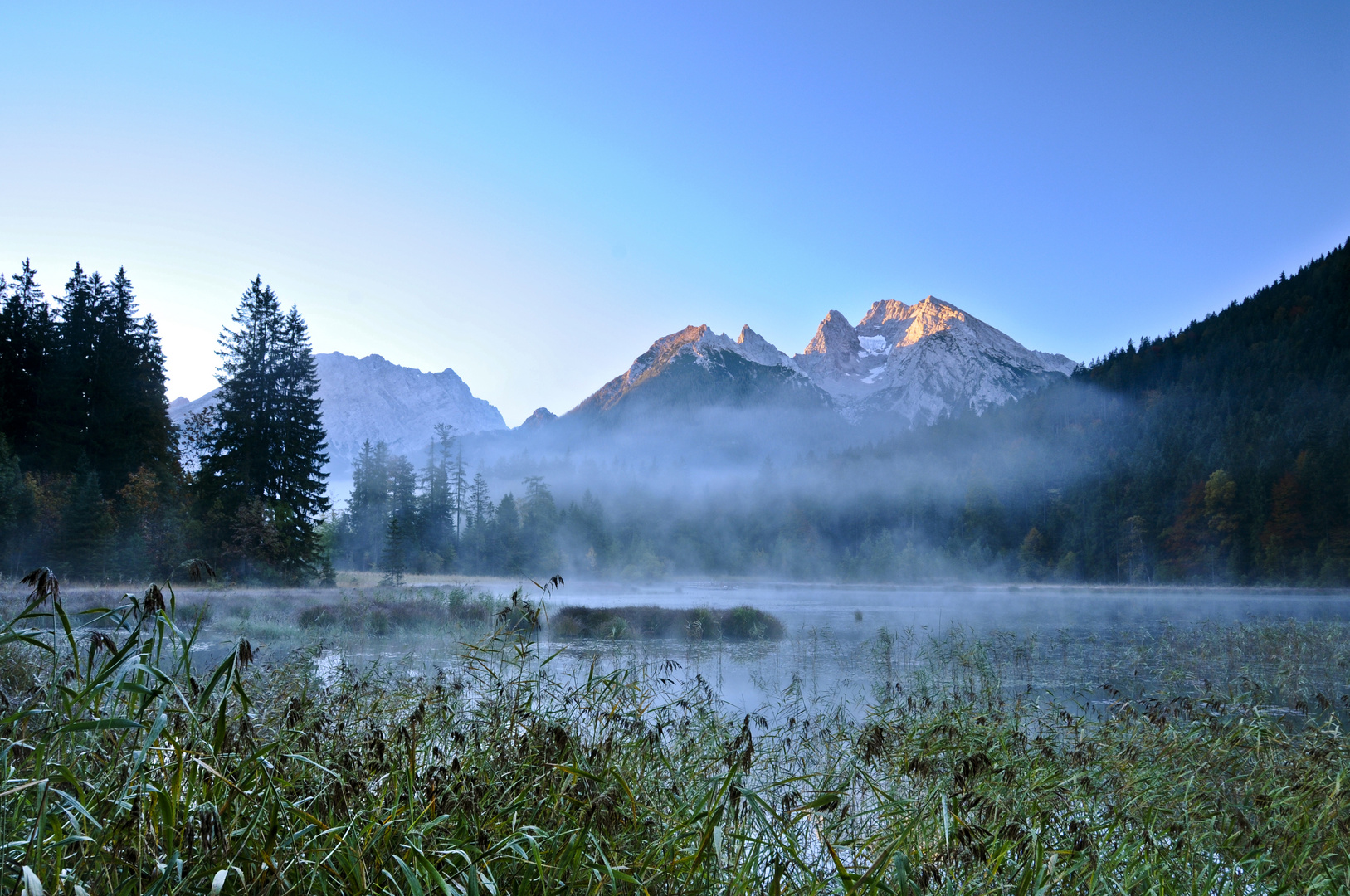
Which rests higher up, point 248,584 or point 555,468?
point 555,468

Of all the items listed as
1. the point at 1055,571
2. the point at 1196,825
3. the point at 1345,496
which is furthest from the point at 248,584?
the point at 1345,496

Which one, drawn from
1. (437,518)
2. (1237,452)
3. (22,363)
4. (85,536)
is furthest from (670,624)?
(1237,452)

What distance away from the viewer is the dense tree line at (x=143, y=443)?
83.8ft

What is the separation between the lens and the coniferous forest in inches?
1171

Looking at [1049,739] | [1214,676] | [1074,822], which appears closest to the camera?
[1074,822]

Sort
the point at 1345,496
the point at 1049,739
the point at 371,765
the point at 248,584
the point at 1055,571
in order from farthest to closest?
the point at 1055,571
the point at 1345,496
the point at 248,584
the point at 1049,739
the point at 371,765

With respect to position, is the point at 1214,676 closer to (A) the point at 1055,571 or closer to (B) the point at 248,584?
(B) the point at 248,584

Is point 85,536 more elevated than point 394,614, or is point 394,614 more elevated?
point 85,536

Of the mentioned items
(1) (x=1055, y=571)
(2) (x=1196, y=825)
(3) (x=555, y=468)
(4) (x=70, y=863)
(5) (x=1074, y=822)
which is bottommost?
(1) (x=1055, y=571)

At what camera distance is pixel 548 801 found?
2.93 m

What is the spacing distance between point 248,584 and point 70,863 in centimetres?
3109

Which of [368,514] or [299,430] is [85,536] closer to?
[299,430]

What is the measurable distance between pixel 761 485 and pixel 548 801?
109448 mm

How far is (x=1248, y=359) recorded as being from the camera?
278ft
